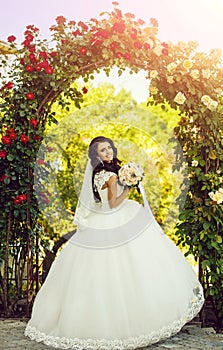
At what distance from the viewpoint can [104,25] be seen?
5242mm

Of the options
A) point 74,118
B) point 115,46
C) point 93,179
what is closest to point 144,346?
point 93,179

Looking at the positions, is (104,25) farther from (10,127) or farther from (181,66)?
(10,127)

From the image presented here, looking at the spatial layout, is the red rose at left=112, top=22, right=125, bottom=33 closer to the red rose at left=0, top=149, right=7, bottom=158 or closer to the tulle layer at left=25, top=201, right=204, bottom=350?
the red rose at left=0, top=149, right=7, bottom=158

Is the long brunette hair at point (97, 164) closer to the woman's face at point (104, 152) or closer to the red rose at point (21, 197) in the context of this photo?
the woman's face at point (104, 152)

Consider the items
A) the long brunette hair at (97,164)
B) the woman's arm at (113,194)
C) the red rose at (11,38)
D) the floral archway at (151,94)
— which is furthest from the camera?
the red rose at (11,38)

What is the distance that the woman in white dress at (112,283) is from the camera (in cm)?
411

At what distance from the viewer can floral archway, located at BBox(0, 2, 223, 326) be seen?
509 cm

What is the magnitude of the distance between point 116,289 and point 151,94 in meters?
2.19

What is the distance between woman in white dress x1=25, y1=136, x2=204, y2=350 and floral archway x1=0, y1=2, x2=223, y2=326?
0.66 metres

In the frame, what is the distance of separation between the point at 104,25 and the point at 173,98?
0.99m

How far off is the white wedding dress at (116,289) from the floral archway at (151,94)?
67 centimetres

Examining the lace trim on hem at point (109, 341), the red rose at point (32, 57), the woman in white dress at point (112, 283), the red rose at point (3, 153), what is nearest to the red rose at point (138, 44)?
the red rose at point (32, 57)

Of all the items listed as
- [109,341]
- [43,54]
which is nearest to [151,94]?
[43,54]

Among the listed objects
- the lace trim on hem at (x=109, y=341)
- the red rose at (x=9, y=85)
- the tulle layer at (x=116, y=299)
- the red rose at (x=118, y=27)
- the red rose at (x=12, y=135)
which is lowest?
the lace trim on hem at (x=109, y=341)
